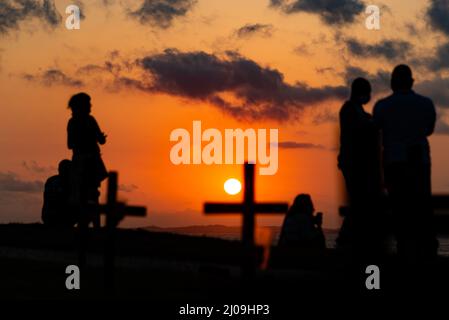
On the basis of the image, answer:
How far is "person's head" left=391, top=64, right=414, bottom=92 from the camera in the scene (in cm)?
1383

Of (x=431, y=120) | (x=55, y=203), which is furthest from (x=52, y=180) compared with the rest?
(x=431, y=120)

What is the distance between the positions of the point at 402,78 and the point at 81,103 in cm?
671

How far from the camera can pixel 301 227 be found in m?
18.9

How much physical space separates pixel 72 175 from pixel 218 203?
550 centimetres

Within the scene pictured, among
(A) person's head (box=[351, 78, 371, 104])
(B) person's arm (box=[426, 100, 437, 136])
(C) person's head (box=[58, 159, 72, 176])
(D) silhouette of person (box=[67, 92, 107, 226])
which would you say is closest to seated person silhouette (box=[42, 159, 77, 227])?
(C) person's head (box=[58, 159, 72, 176])

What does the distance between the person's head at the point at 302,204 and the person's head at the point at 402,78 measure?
5.04 meters

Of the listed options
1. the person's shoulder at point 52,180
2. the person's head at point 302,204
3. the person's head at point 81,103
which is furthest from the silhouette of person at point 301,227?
the person's shoulder at point 52,180

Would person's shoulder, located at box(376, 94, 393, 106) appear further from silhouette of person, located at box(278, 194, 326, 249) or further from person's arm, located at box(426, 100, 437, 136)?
silhouette of person, located at box(278, 194, 326, 249)

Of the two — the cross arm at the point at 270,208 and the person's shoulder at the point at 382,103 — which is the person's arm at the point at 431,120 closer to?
the person's shoulder at the point at 382,103

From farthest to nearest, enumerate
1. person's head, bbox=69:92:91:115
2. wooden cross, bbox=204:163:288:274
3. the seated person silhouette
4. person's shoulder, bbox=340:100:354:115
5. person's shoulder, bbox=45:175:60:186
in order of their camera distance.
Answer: person's shoulder, bbox=45:175:60:186
the seated person silhouette
person's head, bbox=69:92:91:115
person's shoulder, bbox=340:100:354:115
wooden cross, bbox=204:163:288:274

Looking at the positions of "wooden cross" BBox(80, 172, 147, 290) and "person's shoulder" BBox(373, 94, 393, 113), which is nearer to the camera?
"person's shoulder" BBox(373, 94, 393, 113)

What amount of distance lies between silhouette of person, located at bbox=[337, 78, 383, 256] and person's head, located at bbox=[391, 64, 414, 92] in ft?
2.35

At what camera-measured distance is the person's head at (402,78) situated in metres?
13.8
